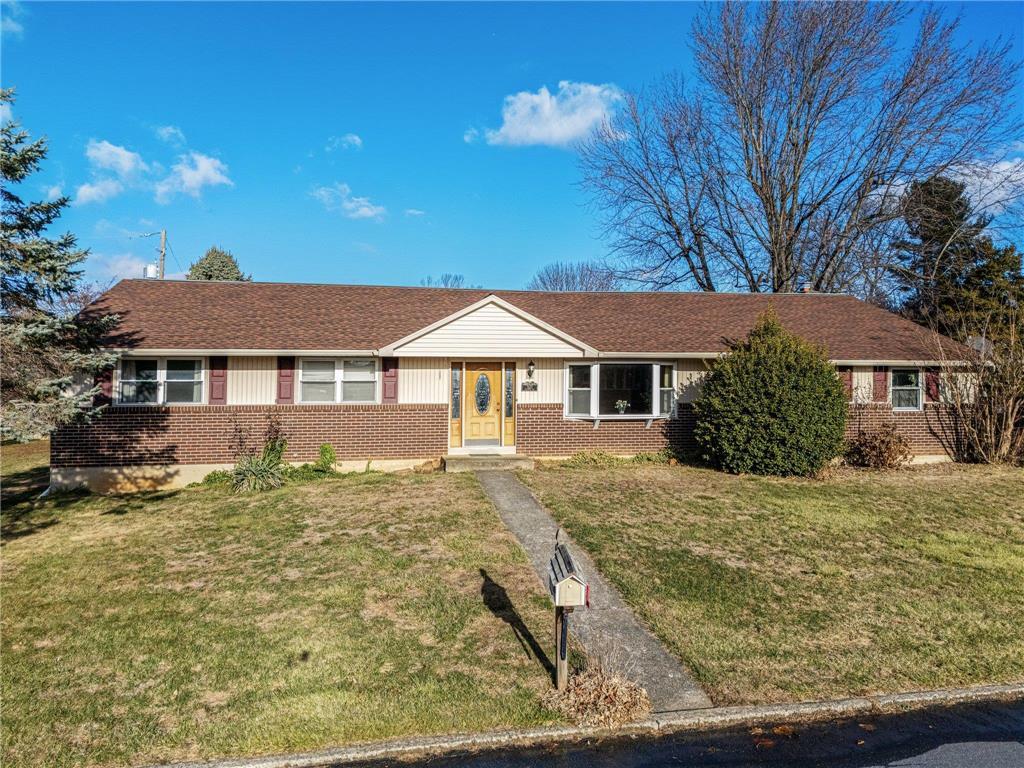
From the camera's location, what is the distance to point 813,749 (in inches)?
169

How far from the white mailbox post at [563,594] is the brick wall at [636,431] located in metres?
9.35

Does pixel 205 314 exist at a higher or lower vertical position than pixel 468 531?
higher

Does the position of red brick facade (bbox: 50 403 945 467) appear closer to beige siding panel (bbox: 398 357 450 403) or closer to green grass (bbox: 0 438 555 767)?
beige siding panel (bbox: 398 357 450 403)

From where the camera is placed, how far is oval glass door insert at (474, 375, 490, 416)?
47.2ft

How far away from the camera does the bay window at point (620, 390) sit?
1462 cm

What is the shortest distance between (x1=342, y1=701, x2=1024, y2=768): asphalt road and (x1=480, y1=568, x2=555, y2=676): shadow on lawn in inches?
41.9

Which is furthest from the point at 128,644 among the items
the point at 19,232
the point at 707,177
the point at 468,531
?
the point at 707,177

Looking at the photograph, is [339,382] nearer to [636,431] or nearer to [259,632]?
[636,431]

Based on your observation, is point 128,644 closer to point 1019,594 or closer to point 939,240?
point 1019,594

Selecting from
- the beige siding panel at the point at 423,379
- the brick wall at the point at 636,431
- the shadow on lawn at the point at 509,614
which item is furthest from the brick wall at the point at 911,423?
the shadow on lawn at the point at 509,614

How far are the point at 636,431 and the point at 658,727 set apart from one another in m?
10.6

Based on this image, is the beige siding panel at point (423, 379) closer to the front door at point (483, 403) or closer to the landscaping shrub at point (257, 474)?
the front door at point (483, 403)

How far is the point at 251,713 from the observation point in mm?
4609

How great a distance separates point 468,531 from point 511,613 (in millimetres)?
2682
